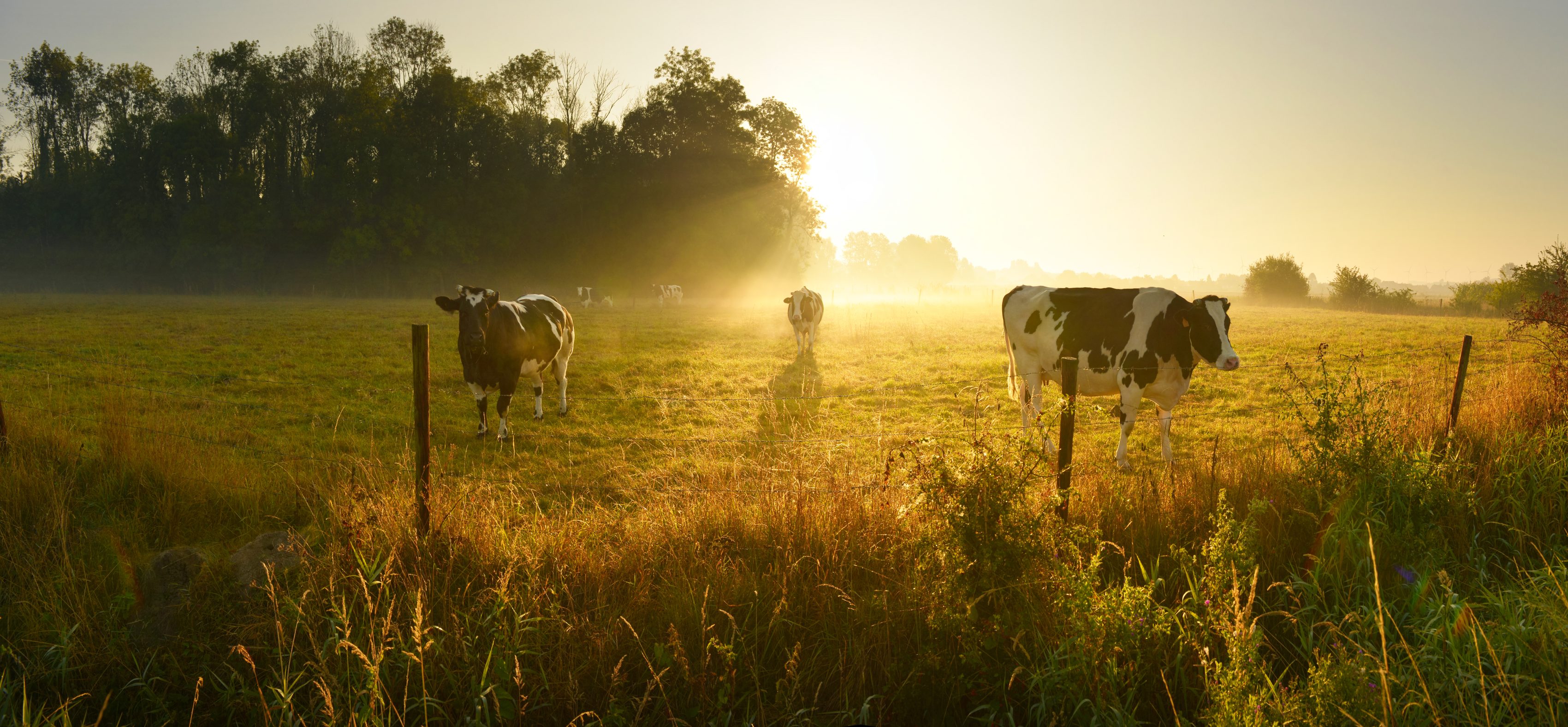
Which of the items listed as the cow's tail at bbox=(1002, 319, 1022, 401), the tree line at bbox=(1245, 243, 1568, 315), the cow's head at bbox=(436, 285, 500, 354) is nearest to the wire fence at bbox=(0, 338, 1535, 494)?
the cow's tail at bbox=(1002, 319, 1022, 401)

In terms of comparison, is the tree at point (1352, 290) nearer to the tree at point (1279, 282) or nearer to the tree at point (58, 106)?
the tree at point (1279, 282)

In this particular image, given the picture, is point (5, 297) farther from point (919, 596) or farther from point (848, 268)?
point (848, 268)

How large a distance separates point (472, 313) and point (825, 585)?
663 centimetres

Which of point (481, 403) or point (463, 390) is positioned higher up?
point (481, 403)

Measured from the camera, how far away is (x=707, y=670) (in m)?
3.00

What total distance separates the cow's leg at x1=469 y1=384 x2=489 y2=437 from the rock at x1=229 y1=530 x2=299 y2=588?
4918 millimetres

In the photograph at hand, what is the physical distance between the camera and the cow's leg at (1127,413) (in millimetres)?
7484

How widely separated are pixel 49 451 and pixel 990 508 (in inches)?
256

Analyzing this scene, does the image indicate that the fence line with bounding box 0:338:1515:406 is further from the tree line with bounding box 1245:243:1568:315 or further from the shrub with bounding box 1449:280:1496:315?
the shrub with bounding box 1449:280:1496:315

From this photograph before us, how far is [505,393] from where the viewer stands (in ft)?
29.8

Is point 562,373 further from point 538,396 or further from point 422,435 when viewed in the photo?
point 422,435

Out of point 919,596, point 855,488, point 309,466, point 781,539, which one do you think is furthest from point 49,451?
point 919,596

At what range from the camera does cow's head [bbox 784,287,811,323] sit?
669 inches

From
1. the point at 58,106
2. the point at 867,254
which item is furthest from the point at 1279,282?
the point at 867,254
